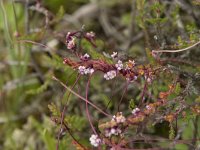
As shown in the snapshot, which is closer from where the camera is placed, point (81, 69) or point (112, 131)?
point (112, 131)

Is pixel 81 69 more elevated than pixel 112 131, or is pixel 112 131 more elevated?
pixel 81 69

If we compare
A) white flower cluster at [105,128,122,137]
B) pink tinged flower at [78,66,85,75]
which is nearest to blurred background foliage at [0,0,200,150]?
pink tinged flower at [78,66,85,75]

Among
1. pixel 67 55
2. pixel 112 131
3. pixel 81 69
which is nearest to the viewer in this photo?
pixel 112 131

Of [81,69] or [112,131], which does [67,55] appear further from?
[112,131]

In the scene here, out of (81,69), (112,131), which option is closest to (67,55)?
(81,69)

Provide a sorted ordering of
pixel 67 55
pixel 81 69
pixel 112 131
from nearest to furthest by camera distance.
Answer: pixel 112 131
pixel 81 69
pixel 67 55

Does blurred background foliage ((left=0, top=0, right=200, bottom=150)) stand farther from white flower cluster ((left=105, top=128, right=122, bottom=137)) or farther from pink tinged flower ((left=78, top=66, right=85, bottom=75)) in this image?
white flower cluster ((left=105, top=128, right=122, bottom=137))

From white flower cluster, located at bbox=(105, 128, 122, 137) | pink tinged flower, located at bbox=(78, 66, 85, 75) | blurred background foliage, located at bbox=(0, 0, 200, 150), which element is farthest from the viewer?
blurred background foliage, located at bbox=(0, 0, 200, 150)

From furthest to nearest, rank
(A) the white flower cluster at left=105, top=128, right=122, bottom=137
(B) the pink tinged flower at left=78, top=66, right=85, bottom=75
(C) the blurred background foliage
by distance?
(C) the blurred background foliage, (B) the pink tinged flower at left=78, top=66, right=85, bottom=75, (A) the white flower cluster at left=105, top=128, right=122, bottom=137

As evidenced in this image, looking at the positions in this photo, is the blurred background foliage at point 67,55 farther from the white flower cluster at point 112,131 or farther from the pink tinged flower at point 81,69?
the white flower cluster at point 112,131

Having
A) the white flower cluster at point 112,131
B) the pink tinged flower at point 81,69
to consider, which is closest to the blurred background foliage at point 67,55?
the pink tinged flower at point 81,69
